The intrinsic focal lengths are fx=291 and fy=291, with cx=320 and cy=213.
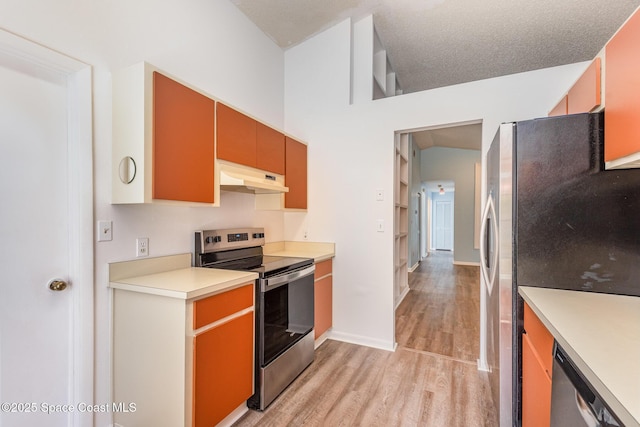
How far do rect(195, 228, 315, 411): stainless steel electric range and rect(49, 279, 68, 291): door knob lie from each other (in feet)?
2.51

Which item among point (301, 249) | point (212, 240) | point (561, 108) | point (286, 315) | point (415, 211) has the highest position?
point (561, 108)

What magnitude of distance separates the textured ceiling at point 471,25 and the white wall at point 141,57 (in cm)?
51

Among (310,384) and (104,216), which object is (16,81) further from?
(310,384)

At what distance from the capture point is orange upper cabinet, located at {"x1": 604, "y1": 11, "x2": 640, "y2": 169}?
1034mm

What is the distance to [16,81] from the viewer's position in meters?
1.41

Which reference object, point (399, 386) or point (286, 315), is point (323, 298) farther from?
point (399, 386)

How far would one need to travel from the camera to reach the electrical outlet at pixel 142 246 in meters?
1.80

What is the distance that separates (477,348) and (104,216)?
10.7ft

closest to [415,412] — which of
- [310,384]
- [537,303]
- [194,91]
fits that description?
[310,384]

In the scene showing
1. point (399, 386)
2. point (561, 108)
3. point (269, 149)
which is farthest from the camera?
point (269, 149)

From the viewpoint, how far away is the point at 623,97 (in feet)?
3.71

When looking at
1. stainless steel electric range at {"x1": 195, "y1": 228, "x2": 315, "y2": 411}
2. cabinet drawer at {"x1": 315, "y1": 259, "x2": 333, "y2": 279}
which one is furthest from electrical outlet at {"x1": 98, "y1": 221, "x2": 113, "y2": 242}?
cabinet drawer at {"x1": 315, "y1": 259, "x2": 333, "y2": 279}

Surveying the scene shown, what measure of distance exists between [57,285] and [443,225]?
455 inches

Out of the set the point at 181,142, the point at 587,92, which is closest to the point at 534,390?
the point at 587,92
